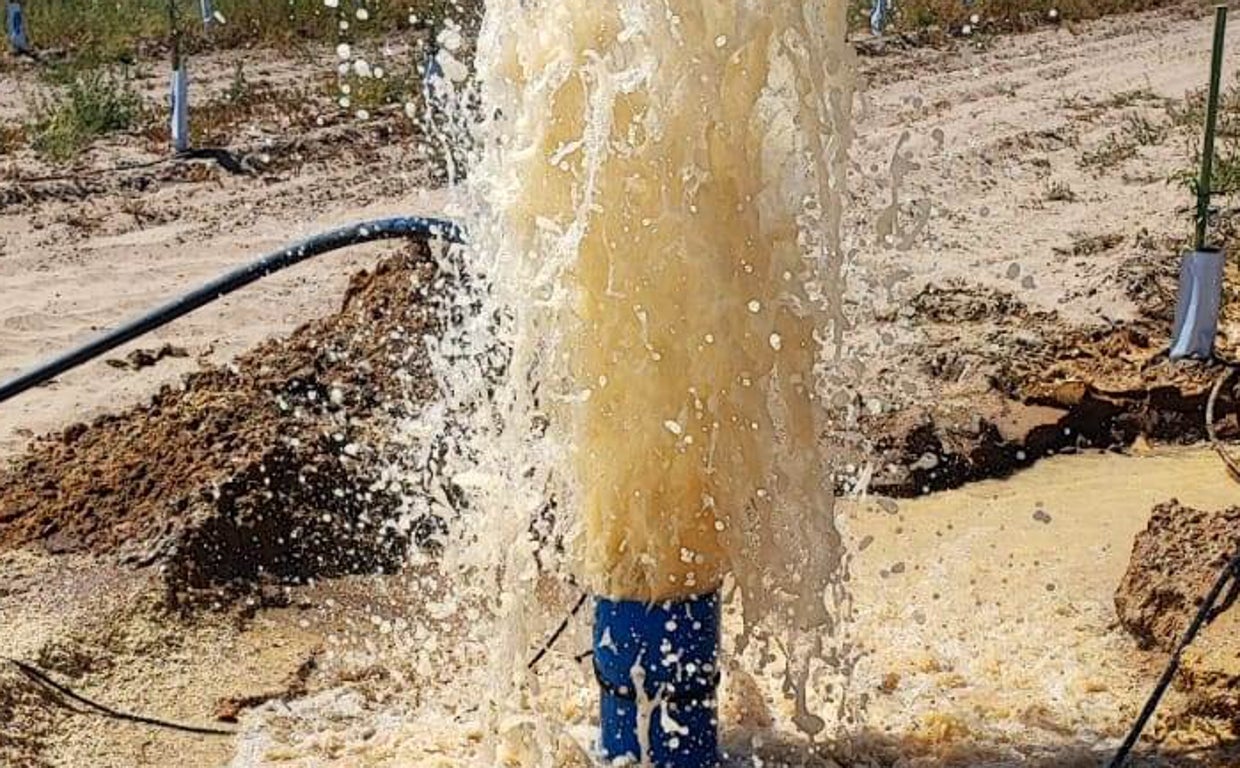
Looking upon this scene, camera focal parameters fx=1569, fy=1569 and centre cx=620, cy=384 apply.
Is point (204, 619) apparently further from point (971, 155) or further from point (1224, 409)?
point (971, 155)

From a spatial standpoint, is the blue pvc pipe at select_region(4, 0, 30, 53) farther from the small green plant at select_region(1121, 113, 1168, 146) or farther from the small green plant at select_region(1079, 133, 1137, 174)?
the small green plant at select_region(1121, 113, 1168, 146)

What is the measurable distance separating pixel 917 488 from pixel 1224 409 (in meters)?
1.22

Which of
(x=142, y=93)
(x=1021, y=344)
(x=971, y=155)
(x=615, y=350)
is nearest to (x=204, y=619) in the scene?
(x=615, y=350)

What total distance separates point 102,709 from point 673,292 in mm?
1947

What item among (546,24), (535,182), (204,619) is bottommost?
(204,619)

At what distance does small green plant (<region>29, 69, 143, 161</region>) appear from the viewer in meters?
9.81

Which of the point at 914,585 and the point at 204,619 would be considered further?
the point at 914,585

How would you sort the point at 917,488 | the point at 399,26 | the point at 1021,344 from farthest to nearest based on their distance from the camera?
the point at 399,26 → the point at 1021,344 → the point at 917,488

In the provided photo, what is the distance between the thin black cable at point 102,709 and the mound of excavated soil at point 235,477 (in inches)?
19.5

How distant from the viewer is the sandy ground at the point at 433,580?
3.81m

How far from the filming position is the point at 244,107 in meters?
11.0

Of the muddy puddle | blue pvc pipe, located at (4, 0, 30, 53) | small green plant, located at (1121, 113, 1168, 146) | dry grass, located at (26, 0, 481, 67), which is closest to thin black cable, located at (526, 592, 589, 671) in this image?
the muddy puddle

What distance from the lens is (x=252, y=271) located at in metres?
3.52

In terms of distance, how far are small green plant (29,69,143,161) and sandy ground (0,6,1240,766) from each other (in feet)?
2.86
